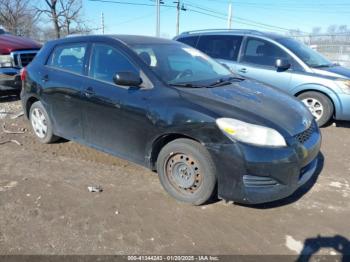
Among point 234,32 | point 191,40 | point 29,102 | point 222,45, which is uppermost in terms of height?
point 234,32

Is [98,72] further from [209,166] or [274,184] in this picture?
[274,184]

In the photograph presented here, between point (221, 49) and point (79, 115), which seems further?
point (221, 49)

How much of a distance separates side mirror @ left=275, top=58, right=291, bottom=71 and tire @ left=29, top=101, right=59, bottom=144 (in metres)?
4.35

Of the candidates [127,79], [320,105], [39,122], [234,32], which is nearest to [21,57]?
[39,122]

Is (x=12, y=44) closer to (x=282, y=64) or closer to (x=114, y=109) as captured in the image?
(x=114, y=109)

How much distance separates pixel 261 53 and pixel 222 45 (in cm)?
91

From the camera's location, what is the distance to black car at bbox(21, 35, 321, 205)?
10.3 feet

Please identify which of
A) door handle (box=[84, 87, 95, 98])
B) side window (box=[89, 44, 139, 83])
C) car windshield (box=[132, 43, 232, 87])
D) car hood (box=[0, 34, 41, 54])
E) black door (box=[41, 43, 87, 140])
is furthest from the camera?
car hood (box=[0, 34, 41, 54])

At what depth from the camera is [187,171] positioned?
11.5 feet

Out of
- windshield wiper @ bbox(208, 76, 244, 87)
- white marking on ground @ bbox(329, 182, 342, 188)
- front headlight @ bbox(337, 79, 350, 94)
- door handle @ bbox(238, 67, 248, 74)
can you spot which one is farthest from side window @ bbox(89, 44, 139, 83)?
front headlight @ bbox(337, 79, 350, 94)

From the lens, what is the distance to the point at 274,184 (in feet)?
10.5

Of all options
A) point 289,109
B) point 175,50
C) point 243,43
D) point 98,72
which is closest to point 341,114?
point 243,43

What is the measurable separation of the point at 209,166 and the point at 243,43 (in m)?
4.75

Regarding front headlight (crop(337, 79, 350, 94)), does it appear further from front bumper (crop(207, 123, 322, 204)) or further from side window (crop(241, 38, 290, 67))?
front bumper (crop(207, 123, 322, 204))
